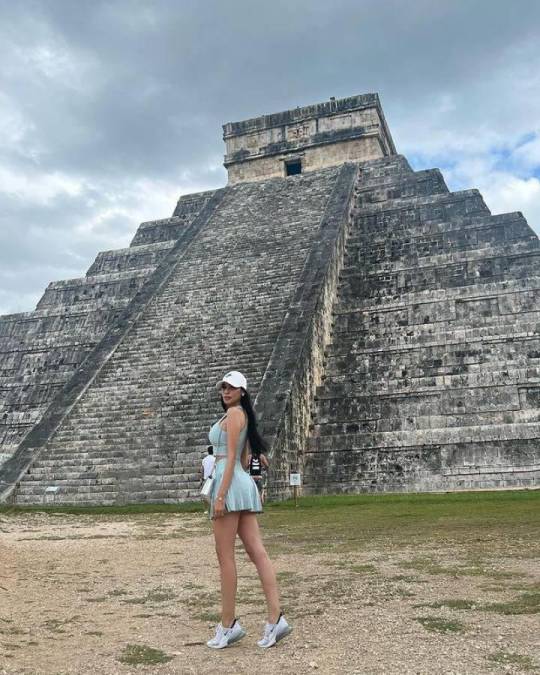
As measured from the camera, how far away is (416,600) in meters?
4.29

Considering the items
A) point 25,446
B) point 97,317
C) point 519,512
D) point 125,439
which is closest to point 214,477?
point 519,512

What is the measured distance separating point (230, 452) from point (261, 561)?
23.9 inches

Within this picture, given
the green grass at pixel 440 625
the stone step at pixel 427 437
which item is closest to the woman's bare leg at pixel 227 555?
the green grass at pixel 440 625

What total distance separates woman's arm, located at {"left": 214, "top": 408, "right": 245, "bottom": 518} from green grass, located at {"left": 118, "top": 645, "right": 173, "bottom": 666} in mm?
741

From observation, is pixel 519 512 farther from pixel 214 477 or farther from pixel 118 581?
pixel 214 477

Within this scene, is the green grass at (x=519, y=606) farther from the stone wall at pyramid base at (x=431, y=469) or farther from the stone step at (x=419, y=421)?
the stone step at (x=419, y=421)

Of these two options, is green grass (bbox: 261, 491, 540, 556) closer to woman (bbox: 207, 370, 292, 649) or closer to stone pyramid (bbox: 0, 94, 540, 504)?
stone pyramid (bbox: 0, 94, 540, 504)

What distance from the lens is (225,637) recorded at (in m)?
3.57

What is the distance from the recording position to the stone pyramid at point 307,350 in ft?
40.4

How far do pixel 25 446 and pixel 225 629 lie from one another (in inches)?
432

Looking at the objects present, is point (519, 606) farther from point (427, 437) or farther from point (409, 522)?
point (427, 437)

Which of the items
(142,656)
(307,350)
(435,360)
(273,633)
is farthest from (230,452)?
(435,360)

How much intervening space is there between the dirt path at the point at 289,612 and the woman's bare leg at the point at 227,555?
25cm

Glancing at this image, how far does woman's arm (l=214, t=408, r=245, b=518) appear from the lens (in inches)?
144
